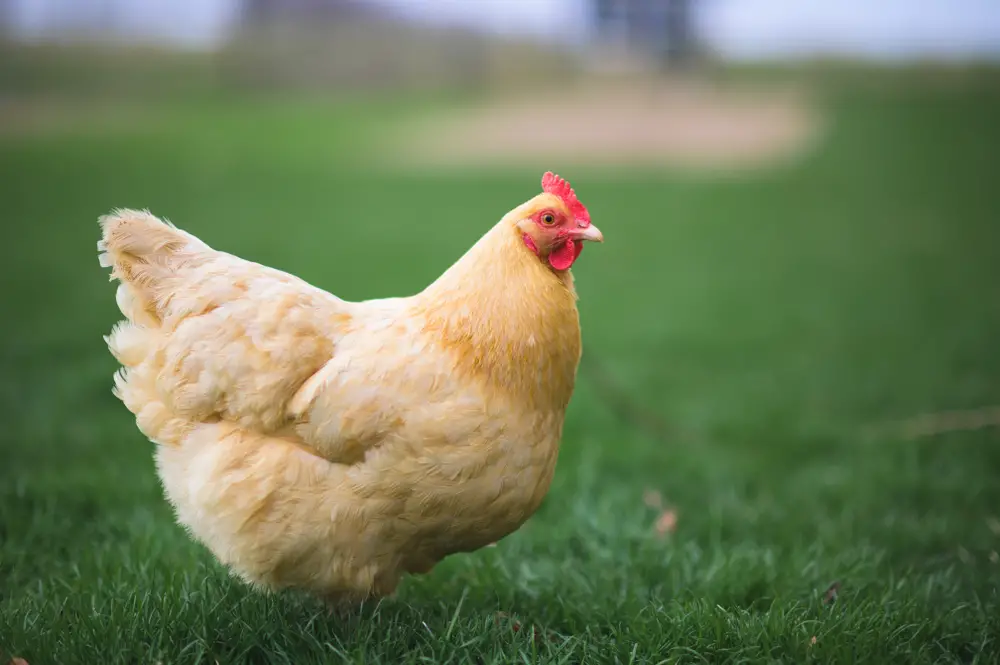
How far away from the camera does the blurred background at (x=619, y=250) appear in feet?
11.8

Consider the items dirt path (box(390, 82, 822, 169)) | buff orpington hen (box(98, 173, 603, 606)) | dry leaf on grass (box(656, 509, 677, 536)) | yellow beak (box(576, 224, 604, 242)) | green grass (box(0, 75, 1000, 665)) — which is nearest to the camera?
buff orpington hen (box(98, 173, 603, 606))

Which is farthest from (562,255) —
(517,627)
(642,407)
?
(642,407)

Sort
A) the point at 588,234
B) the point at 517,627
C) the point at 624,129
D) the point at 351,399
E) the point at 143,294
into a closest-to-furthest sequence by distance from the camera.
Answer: the point at 351,399, the point at 588,234, the point at 143,294, the point at 517,627, the point at 624,129

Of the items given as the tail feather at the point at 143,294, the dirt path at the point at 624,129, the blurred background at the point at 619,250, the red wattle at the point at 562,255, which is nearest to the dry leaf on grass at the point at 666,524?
the blurred background at the point at 619,250

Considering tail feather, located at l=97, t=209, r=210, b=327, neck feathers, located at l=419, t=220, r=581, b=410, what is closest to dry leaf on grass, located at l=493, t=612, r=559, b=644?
neck feathers, located at l=419, t=220, r=581, b=410

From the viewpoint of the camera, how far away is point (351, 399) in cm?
240

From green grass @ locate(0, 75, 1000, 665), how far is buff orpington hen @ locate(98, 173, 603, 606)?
1.18 feet

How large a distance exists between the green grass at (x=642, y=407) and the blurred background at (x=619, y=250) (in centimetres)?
3

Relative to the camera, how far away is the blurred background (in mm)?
3584

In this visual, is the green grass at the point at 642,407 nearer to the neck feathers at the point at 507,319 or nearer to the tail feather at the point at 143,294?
the tail feather at the point at 143,294

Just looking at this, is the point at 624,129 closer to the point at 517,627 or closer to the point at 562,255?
the point at 562,255

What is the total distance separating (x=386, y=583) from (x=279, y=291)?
98 cm

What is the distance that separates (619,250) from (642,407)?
5402 mm

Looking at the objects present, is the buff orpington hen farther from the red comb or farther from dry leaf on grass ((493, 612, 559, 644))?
dry leaf on grass ((493, 612, 559, 644))
